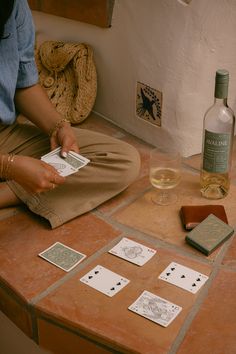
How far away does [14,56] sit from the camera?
167 cm

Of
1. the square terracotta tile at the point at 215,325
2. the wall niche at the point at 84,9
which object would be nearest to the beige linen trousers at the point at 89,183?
the square terracotta tile at the point at 215,325

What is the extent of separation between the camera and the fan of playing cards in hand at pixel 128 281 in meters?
1.27

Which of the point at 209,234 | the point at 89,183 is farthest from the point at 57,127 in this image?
the point at 209,234

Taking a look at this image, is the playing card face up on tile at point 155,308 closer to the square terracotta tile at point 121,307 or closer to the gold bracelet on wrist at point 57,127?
the square terracotta tile at point 121,307

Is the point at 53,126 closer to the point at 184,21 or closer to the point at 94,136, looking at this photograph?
the point at 94,136

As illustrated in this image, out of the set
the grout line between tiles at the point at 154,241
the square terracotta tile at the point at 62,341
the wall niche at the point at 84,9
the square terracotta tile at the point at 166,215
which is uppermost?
the wall niche at the point at 84,9

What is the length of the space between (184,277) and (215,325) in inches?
6.9

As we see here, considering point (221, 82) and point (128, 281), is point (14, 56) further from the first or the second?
point (128, 281)

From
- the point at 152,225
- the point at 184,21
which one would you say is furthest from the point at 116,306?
the point at 184,21

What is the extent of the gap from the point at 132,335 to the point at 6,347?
523mm

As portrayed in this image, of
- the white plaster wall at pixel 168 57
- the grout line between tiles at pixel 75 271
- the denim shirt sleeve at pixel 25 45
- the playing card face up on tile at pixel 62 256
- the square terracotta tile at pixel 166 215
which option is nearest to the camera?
the grout line between tiles at pixel 75 271

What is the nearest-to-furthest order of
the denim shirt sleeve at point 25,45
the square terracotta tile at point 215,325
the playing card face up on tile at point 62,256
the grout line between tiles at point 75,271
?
1. the square terracotta tile at point 215,325
2. the grout line between tiles at point 75,271
3. the playing card face up on tile at point 62,256
4. the denim shirt sleeve at point 25,45

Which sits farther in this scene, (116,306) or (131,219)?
(131,219)

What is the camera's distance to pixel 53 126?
175 cm
